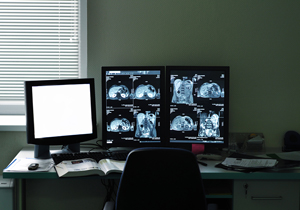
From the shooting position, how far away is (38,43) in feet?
9.50

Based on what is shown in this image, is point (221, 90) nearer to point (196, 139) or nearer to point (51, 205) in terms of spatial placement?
point (196, 139)

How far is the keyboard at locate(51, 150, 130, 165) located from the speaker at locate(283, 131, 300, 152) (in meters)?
1.17

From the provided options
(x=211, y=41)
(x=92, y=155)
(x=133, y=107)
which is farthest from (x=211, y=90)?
(x=92, y=155)

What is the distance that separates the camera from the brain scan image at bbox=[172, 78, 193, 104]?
263 cm

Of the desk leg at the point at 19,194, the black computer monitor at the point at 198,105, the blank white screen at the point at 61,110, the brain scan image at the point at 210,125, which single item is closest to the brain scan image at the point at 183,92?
the black computer monitor at the point at 198,105

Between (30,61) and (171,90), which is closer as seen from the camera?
(171,90)

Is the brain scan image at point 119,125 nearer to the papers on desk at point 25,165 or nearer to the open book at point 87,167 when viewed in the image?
the open book at point 87,167

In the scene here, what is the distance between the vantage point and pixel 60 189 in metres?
2.87

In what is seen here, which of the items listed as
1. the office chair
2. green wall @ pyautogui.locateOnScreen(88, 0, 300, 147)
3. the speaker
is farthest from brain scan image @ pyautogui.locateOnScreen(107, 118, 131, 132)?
the speaker

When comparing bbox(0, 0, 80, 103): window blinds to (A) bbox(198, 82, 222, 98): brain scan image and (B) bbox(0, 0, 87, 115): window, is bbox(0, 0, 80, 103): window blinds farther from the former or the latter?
(A) bbox(198, 82, 222, 98): brain scan image

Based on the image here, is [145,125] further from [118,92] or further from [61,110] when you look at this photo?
[61,110]

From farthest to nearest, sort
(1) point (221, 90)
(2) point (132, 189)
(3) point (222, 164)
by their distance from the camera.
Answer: (1) point (221, 90)
(3) point (222, 164)
(2) point (132, 189)

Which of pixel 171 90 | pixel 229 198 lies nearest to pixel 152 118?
pixel 171 90

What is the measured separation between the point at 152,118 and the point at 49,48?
96 centimetres
